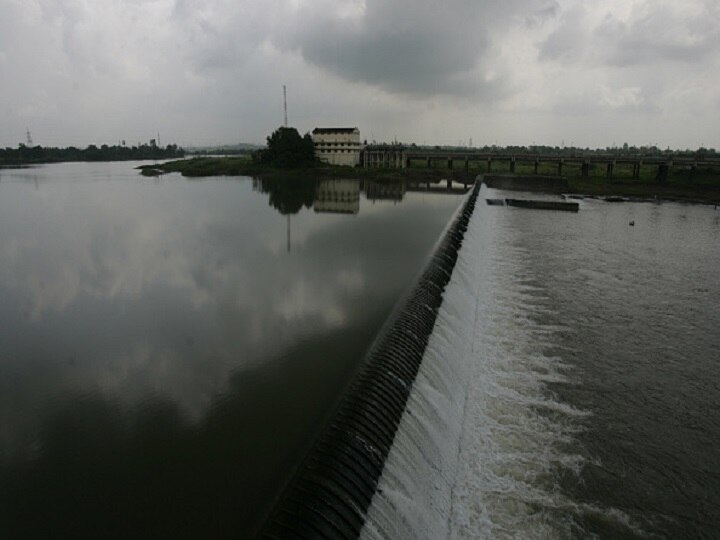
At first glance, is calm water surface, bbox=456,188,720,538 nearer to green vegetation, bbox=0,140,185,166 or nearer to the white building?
the white building

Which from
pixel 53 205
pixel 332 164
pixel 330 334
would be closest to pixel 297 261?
pixel 330 334

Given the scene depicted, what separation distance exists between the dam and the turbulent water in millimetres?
27

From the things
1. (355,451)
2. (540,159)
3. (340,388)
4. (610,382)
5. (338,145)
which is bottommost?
(610,382)

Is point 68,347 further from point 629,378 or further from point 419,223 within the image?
point 419,223

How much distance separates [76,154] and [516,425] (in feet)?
457

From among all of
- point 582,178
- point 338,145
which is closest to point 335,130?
point 338,145

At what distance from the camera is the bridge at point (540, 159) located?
48.7m

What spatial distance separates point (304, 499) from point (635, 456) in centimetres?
537

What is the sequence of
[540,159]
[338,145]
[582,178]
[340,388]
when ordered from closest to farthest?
[340,388], [582,178], [540,159], [338,145]

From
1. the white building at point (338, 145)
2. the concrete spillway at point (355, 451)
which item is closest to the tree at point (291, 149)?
the white building at point (338, 145)

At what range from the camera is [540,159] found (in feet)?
183

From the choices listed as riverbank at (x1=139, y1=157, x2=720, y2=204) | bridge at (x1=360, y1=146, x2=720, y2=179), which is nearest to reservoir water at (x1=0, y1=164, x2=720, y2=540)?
riverbank at (x1=139, y1=157, x2=720, y2=204)

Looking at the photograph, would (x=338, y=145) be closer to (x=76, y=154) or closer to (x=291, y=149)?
(x=291, y=149)

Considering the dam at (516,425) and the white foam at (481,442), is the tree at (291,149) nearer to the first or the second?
the dam at (516,425)
